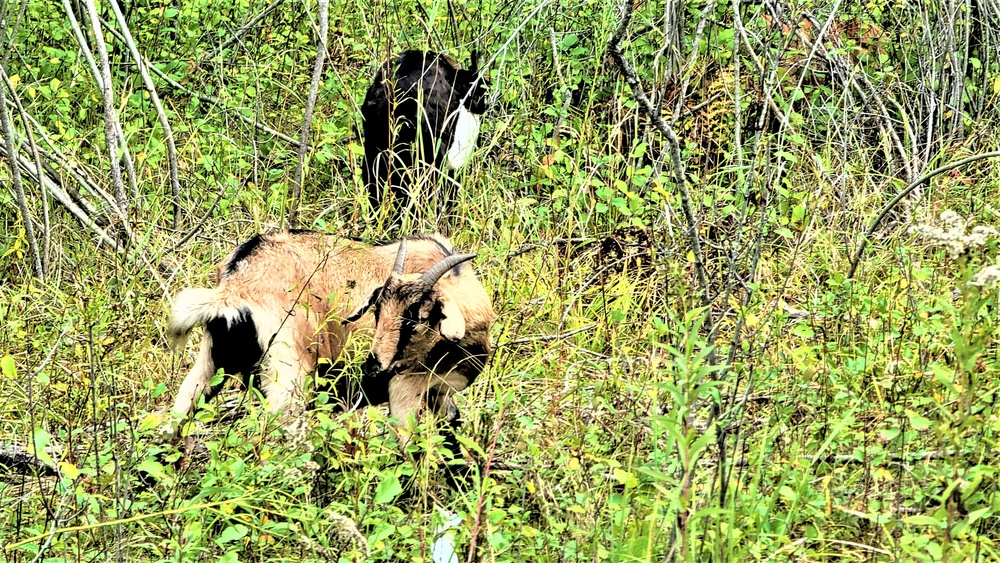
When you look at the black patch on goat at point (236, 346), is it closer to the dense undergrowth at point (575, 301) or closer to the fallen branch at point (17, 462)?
the dense undergrowth at point (575, 301)

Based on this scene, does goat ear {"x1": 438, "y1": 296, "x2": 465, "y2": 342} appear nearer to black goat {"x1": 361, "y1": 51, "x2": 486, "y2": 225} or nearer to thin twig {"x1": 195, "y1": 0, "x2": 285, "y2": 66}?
black goat {"x1": 361, "y1": 51, "x2": 486, "y2": 225}

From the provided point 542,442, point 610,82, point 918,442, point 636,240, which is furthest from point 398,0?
point 918,442

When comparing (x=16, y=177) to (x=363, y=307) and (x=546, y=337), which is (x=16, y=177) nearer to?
(x=363, y=307)

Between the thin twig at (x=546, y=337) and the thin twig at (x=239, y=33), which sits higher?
the thin twig at (x=239, y=33)

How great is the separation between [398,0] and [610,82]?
5.70 ft

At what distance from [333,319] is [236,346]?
39cm

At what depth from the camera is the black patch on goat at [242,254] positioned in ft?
11.7

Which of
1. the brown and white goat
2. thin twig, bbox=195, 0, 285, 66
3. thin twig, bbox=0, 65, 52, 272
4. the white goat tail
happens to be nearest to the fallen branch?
the brown and white goat

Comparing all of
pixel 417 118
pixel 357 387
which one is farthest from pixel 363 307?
pixel 417 118

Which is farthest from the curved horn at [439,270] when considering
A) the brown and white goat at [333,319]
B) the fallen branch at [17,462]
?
the fallen branch at [17,462]

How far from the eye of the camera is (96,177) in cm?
577

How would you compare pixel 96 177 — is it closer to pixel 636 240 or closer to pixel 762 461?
pixel 636 240

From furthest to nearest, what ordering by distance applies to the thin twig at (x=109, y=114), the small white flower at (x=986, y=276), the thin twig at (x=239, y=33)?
the thin twig at (x=239, y=33) < the thin twig at (x=109, y=114) < the small white flower at (x=986, y=276)

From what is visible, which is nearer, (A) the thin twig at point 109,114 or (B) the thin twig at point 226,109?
(A) the thin twig at point 109,114
